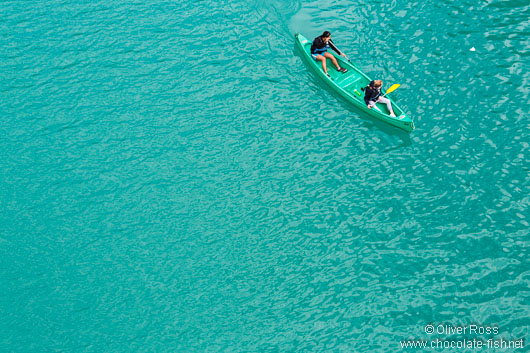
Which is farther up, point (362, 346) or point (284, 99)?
point (284, 99)

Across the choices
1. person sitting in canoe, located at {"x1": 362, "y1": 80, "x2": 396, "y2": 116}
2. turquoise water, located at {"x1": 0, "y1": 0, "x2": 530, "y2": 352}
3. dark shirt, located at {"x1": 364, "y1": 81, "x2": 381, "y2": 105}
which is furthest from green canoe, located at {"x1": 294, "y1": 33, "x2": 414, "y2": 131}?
turquoise water, located at {"x1": 0, "y1": 0, "x2": 530, "y2": 352}

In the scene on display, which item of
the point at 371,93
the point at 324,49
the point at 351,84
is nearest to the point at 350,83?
the point at 351,84

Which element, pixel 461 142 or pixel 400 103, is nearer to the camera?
pixel 461 142

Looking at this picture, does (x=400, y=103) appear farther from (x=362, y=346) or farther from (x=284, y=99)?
(x=362, y=346)

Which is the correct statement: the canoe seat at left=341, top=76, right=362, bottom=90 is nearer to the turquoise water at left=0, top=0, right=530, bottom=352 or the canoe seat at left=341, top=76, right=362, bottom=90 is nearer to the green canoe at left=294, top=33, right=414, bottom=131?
the green canoe at left=294, top=33, right=414, bottom=131

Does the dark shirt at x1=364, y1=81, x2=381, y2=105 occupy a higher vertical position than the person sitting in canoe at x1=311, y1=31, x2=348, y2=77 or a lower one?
lower

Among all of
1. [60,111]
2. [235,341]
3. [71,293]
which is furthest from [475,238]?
[60,111]

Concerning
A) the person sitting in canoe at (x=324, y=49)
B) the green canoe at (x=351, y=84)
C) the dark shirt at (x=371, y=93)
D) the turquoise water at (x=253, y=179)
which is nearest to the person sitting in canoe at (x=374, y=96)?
the dark shirt at (x=371, y=93)
